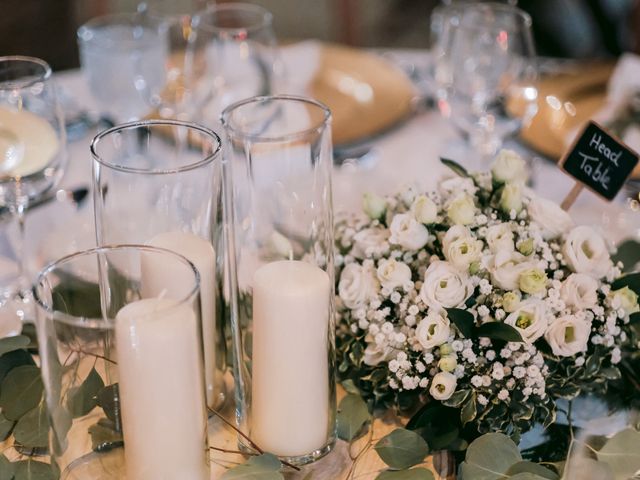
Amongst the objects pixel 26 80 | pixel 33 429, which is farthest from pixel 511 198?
pixel 26 80

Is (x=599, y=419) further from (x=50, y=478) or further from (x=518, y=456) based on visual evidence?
(x=50, y=478)

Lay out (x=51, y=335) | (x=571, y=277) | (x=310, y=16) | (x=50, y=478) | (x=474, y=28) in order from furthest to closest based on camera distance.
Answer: (x=310, y=16), (x=474, y=28), (x=571, y=277), (x=50, y=478), (x=51, y=335)

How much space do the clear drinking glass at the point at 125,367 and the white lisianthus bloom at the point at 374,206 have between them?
322 mm

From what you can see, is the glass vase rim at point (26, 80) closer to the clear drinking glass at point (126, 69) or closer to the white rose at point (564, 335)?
the clear drinking glass at point (126, 69)

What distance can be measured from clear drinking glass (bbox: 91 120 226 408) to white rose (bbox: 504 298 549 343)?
0.98 feet

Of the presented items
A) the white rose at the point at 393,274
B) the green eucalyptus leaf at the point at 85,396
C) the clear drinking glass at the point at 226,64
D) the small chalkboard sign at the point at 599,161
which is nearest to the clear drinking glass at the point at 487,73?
the clear drinking glass at the point at 226,64

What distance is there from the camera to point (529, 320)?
2.89 feet

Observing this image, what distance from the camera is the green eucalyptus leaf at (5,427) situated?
88cm

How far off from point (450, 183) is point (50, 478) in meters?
0.52

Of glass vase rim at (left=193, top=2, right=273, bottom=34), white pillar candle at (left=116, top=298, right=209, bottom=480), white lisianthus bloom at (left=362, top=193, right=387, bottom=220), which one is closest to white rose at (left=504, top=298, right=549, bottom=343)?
white lisianthus bloom at (left=362, top=193, right=387, bottom=220)

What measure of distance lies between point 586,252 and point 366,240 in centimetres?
24

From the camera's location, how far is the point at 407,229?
3.05 feet

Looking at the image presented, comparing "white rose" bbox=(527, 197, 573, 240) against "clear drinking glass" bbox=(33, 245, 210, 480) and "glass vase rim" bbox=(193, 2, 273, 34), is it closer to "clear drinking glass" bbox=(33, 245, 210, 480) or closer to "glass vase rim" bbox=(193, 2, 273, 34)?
"clear drinking glass" bbox=(33, 245, 210, 480)

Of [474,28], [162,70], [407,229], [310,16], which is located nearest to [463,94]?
[474,28]
